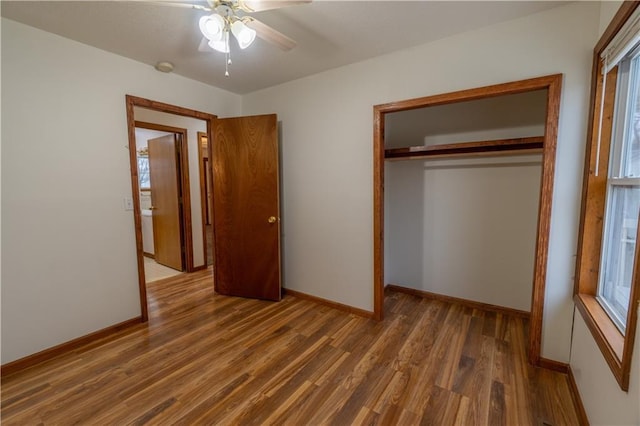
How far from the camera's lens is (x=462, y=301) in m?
2.97

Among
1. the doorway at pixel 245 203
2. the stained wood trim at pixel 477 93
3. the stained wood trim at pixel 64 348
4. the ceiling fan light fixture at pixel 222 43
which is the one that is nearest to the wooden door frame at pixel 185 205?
the doorway at pixel 245 203

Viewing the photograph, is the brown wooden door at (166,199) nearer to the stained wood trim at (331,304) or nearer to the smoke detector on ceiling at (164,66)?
the smoke detector on ceiling at (164,66)

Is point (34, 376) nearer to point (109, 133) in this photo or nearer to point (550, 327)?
point (109, 133)

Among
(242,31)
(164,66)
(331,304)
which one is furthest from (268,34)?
(331,304)

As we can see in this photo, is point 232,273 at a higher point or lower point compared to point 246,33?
lower

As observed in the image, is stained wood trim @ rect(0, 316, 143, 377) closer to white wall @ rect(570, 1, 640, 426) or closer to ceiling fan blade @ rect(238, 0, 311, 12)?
ceiling fan blade @ rect(238, 0, 311, 12)

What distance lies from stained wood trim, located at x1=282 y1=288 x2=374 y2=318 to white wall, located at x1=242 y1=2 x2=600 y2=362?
0.19 ft

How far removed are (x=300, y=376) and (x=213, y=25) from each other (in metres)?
2.19

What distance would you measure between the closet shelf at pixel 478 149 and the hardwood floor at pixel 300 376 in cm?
158

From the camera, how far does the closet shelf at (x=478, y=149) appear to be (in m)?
2.35

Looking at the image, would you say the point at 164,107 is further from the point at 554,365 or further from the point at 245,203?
the point at 554,365

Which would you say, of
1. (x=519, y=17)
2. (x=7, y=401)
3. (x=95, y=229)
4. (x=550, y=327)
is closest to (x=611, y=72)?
(x=519, y=17)

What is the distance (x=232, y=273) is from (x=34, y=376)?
1733mm

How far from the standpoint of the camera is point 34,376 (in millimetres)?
1931
